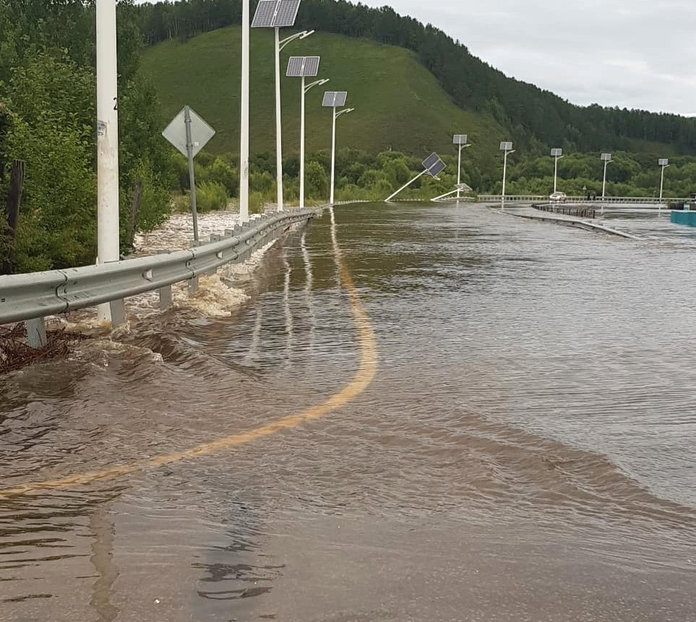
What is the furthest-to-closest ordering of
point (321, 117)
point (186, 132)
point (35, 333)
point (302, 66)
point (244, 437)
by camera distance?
point (321, 117)
point (302, 66)
point (186, 132)
point (35, 333)
point (244, 437)

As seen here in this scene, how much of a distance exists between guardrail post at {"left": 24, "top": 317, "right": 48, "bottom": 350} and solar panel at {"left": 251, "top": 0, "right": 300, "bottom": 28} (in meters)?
36.0

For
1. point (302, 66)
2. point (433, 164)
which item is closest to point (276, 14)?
point (302, 66)

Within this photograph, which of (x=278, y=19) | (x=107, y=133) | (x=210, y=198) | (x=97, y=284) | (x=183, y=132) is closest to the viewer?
(x=97, y=284)

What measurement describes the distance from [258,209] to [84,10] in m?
13.6

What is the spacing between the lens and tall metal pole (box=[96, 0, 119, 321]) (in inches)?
403

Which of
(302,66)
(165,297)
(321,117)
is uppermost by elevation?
(321,117)

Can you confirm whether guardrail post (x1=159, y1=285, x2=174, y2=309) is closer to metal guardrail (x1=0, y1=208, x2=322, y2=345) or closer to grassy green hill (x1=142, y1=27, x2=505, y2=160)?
metal guardrail (x1=0, y1=208, x2=322, y2=345)

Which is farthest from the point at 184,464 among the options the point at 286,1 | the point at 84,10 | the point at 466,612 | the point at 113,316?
the point at 84,10

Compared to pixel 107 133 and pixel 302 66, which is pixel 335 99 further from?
pixel 107 133

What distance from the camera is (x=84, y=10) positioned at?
1909 inches

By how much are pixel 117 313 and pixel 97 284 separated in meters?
0.77

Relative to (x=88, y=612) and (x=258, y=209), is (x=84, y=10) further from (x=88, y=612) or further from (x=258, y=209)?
(x=88, y=612)

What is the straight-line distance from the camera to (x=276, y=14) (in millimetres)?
43062

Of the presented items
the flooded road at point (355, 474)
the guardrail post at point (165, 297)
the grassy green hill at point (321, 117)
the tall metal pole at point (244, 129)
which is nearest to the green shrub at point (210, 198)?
the tall metal pole at point (244, 129)
